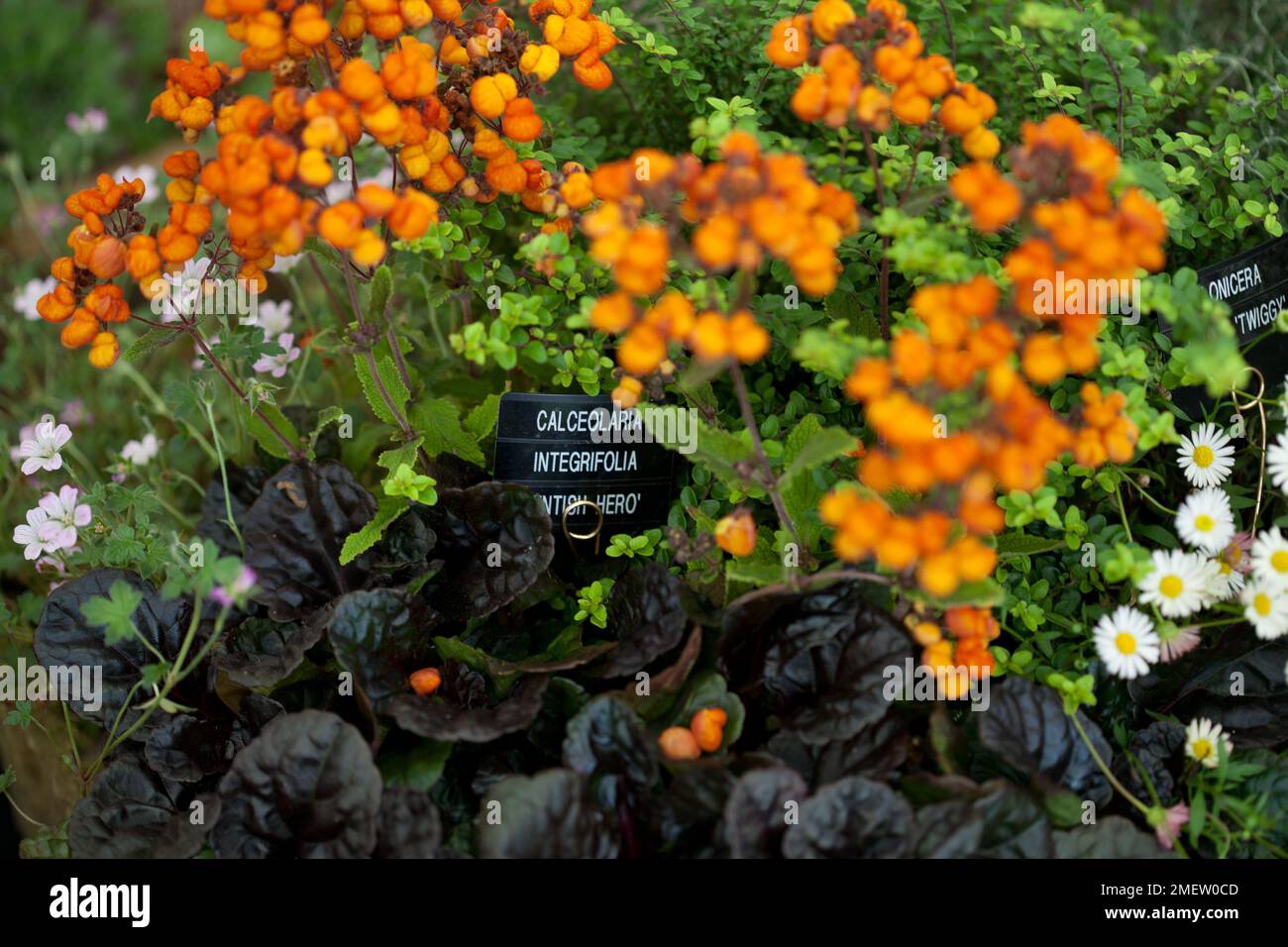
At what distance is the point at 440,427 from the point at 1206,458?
848mm

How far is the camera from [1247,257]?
1.23 m

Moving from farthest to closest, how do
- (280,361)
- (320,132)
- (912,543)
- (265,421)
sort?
(280,361) < (265,421) < (320,132) < (912,543)

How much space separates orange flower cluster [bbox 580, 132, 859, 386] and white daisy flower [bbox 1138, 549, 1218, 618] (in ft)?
1.50

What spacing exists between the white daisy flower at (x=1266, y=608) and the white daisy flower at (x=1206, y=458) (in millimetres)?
197

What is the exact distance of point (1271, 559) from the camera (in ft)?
3.05

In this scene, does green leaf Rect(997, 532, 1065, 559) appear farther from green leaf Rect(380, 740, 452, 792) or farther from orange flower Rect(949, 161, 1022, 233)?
green leaf Rect(380, 740, 452, 792)

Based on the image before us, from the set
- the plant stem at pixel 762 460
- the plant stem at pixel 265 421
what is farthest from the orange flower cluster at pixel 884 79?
the plant stem at pixel 265 421

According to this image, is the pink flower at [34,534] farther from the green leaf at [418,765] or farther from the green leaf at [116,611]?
the green leaf at [418,765]

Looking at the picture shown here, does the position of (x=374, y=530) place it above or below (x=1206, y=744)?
above

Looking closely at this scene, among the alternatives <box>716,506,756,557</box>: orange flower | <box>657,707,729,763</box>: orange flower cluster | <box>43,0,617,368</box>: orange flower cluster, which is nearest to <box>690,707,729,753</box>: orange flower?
<box>657,707,729,763</box>: orange flower cluster

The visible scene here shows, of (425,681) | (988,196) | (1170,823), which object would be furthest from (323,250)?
(1170,823)

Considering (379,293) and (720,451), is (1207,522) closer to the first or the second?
(720,451)

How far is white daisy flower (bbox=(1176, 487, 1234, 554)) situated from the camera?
977 millimetres
